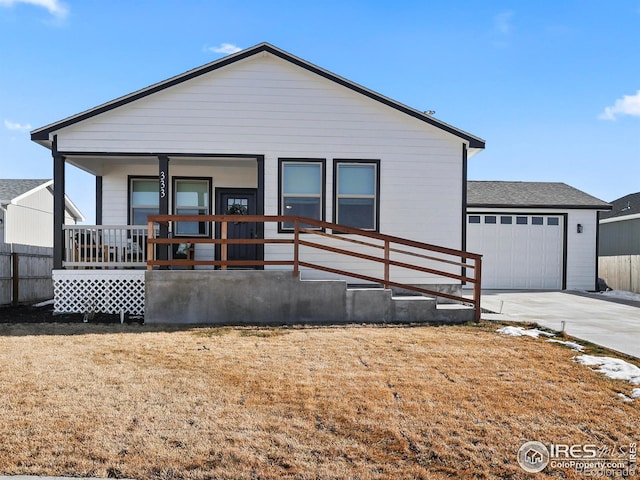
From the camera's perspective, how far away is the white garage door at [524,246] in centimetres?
1475

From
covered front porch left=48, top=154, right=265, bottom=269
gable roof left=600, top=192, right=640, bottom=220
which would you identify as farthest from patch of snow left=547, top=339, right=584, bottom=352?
gable roof left=600, top=192, right=640, bottom=220

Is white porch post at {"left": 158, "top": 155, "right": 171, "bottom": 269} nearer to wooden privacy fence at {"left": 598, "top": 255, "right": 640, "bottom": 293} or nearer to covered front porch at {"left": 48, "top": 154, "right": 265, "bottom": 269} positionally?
covered front porch at {"left": 48, "top": 154, "right": 265, "bottom": 269}

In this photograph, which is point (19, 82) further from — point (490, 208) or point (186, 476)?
point (490, 208)

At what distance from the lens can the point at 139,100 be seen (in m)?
9.76

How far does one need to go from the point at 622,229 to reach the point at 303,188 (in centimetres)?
1514

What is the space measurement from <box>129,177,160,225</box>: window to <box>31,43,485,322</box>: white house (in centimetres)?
145

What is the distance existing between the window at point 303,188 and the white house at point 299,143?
0.02m

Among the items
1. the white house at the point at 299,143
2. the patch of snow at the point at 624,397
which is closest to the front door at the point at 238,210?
the white house at the point at 299,143

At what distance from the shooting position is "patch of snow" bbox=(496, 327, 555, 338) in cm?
708

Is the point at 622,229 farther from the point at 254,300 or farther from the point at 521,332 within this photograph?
the point at 254,300

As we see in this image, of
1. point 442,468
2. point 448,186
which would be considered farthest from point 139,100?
point 442,468

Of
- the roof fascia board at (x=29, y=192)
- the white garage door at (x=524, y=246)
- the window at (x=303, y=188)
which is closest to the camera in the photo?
the window at (x=303, y=188)

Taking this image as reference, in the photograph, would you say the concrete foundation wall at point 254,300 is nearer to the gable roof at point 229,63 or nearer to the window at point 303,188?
the window at point 303,188

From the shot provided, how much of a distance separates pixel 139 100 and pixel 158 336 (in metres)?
5.50
